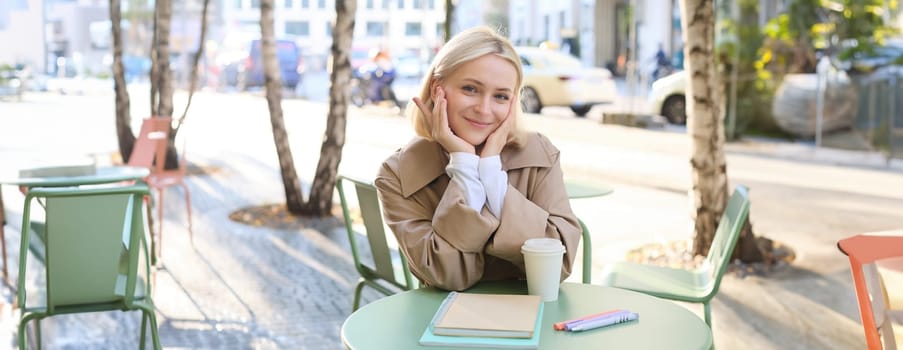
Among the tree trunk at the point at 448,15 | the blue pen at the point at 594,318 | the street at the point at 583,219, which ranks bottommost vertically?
the street at the point at 583,219

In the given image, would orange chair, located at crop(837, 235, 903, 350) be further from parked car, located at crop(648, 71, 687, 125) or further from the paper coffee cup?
parked car, located at crop(648, 71, 687, 125)

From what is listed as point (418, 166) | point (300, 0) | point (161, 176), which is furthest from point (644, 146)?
point (300, 0)

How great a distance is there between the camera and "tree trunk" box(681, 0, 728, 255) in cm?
668

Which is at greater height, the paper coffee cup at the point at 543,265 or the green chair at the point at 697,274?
the paper coffee cup at the point at 543,265

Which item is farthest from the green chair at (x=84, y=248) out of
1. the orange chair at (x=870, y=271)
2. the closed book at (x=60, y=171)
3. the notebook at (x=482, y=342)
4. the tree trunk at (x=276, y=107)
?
the tree trunk at (x=276, y=107)

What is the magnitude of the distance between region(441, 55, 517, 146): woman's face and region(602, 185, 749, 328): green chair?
149 cm

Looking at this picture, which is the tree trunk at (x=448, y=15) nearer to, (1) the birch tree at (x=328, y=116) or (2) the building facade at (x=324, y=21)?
(1) the birch tree at (x=328, y=116)

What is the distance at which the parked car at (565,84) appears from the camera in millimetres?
20906

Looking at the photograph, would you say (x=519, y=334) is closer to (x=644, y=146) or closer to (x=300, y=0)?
(x=644, y=146)

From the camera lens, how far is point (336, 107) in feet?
27.6

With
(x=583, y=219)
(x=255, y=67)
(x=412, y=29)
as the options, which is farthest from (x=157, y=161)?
(x=412, y=29)

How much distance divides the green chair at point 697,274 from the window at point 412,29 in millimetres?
67744

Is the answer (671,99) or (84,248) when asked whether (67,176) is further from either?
(671,99)

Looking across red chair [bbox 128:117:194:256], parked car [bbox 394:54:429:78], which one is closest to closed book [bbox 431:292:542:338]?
red chair [bbox 128:117:194:256]
